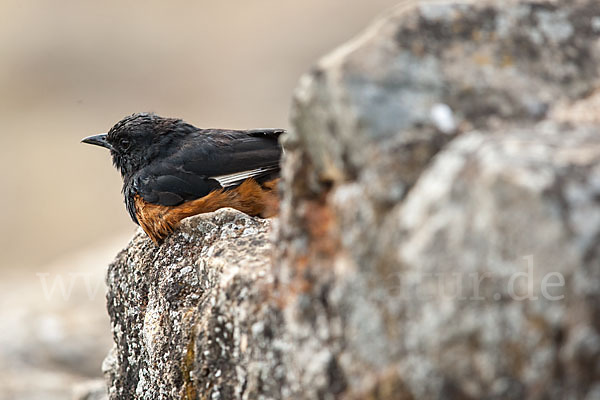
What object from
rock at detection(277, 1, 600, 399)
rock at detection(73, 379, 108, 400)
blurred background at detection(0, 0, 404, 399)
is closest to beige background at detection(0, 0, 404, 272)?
blurred background at detection(0, 0, 404, 399)

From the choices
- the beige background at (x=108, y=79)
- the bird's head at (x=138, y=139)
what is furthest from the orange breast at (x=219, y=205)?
the beige background at (x=108, y=79)

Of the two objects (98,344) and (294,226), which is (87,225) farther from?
(294,226)

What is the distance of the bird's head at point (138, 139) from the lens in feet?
23.0

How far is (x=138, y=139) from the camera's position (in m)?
7.04

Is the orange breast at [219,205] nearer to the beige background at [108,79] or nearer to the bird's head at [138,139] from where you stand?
the bird's head at [138,139]

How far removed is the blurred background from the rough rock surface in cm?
1010

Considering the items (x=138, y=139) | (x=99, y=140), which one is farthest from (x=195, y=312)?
(x=99, y=140)

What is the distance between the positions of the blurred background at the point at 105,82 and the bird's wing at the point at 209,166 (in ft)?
22.1

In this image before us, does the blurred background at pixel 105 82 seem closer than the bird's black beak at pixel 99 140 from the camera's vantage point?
No

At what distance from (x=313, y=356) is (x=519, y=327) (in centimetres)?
84

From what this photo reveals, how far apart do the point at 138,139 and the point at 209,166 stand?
930mm

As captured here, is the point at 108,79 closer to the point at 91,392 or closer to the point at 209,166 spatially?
the point at 209,166

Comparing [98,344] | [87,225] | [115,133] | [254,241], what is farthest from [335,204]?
[87,225]

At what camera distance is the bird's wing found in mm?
6297
